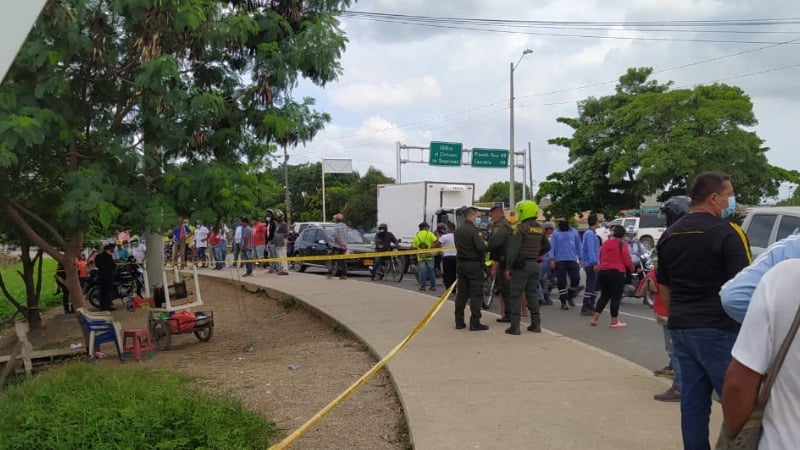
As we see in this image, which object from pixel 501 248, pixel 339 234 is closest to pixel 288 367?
pixel 501 248

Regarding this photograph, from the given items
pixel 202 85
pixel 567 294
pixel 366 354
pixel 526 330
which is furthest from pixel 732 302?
pixel 567 294

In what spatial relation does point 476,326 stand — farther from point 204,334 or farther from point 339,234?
point 339,234

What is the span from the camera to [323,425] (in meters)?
5.70

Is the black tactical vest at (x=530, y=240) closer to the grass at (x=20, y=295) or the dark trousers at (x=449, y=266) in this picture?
the dark trousers at (x=449, y=266)

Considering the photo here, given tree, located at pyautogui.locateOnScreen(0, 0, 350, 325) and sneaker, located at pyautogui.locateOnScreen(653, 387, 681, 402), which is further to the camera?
tree, located at pyautogui.locateOnScreen(0, 0, 350, 325)

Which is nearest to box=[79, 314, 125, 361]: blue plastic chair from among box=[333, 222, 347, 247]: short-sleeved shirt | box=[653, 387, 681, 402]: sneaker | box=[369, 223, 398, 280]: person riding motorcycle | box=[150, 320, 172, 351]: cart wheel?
box=[150, 320, 172, 351]: cart wheel

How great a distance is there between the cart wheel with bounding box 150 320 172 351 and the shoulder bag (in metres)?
9.50

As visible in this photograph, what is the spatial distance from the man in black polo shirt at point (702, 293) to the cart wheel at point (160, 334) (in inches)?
327

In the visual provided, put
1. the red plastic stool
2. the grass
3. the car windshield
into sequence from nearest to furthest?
1. the red plastic stool
2. the grass
3. the car windshield

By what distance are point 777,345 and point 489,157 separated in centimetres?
3526

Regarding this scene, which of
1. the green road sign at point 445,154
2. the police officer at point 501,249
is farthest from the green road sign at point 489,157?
the police officer at point 501,249

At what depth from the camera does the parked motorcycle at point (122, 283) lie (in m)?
16.8

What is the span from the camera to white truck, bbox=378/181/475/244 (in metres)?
25.3

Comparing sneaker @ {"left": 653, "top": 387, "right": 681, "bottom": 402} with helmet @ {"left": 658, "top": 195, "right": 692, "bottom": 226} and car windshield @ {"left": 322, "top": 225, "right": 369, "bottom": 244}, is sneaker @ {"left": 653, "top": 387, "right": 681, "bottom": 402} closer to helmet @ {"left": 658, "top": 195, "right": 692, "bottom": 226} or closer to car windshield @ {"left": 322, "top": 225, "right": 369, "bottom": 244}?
helmet @ {"left": 658, "top": 195, "right": 692, "bottom": 226}
